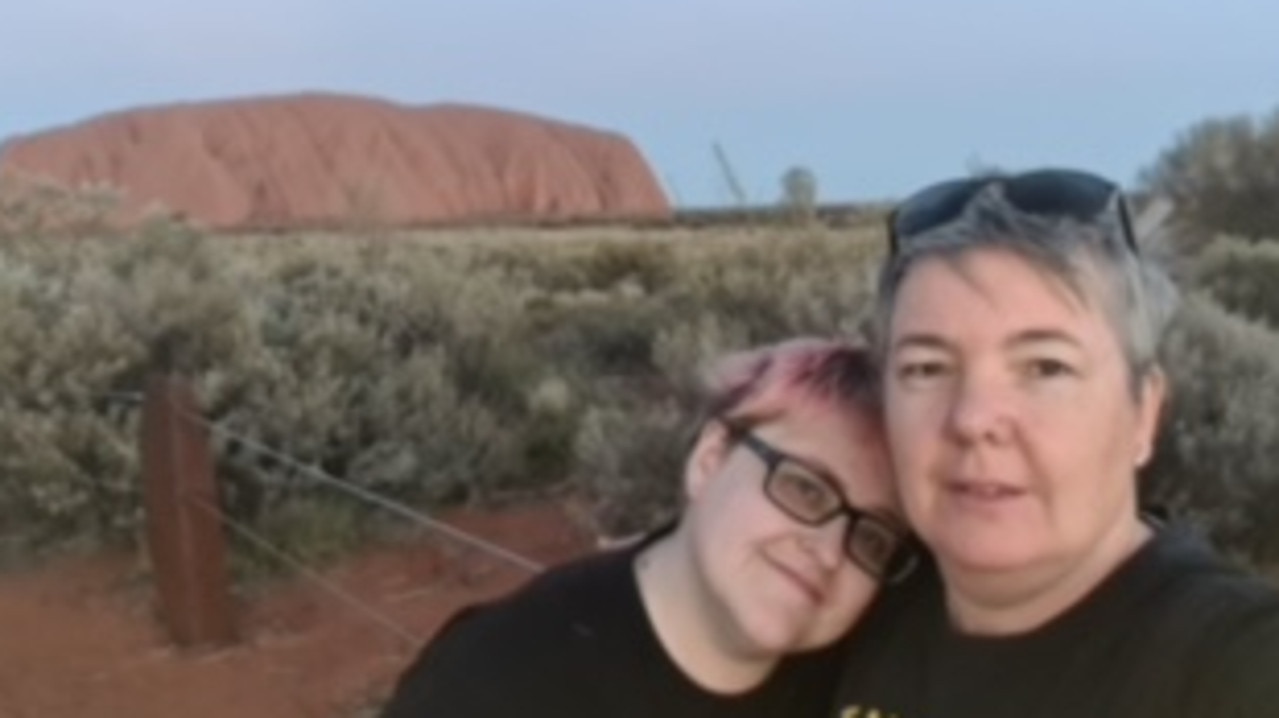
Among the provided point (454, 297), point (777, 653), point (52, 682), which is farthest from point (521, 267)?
point (777, 653)

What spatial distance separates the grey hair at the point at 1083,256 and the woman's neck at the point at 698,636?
528mm

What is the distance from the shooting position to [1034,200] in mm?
2260

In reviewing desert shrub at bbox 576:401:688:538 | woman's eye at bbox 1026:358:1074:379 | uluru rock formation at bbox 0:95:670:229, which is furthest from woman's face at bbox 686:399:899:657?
uluru rock formation at bbox 0:95:670:229

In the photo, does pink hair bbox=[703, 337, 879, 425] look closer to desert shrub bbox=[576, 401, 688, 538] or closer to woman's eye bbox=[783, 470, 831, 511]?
woman's eye bbox=[783, 470, 831, 511]

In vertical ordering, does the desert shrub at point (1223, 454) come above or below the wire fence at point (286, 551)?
above

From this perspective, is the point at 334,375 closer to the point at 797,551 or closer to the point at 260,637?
the point at 260,637

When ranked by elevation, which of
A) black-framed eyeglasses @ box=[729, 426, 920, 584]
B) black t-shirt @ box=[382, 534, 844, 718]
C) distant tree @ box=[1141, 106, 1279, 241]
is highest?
black-framed eyeglasses @ box=[729, 426, 920, 584]

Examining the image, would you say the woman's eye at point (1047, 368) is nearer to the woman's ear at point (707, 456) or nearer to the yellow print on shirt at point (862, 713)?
the yellow print on shirt at point (862, 713)

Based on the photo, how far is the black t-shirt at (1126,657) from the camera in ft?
6.50

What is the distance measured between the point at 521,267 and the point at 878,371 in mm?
22461

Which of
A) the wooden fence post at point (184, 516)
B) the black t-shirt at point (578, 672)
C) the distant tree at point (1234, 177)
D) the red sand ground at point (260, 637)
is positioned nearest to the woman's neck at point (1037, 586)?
the black t-shirt at point (578, 672)

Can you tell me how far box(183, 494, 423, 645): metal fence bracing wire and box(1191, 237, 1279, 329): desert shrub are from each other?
492 cm

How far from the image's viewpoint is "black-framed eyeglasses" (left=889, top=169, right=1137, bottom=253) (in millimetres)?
2258

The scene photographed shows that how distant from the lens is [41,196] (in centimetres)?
1844
